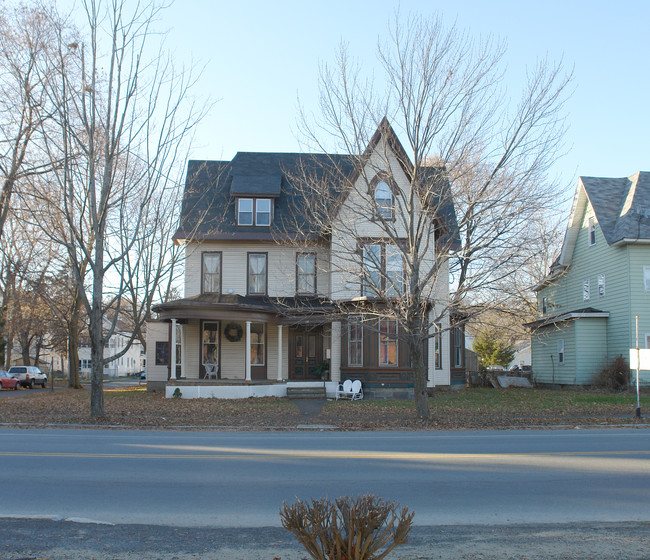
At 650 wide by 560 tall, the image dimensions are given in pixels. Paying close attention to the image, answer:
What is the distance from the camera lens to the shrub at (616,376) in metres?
28.5

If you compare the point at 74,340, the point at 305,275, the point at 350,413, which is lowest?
the point at 350,413

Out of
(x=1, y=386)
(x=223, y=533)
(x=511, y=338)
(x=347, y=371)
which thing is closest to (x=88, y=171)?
(x=347, y=371)

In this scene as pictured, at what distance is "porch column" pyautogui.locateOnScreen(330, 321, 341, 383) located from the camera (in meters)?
27.4

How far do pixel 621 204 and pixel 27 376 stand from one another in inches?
1571

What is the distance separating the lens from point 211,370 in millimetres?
28422

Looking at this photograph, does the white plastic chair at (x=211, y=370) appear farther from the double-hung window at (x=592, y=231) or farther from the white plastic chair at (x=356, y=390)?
the double-hung window at (x=592, y=231)

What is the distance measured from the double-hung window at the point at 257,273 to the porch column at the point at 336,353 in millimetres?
3898

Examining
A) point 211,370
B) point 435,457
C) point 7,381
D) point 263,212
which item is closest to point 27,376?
point 7,381

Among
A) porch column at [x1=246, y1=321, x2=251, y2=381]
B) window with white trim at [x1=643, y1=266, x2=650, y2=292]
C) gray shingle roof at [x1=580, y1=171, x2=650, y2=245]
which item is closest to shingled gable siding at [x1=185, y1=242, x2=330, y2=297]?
porch column at [x1=246, y1=321, x2=251, y2=381]

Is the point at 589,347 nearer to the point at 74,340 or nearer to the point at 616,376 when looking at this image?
the point at 616,376

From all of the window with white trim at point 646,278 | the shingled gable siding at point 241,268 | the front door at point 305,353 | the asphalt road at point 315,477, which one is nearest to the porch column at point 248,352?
the shingled gable siding at point 241,268

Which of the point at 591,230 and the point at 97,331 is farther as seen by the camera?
the point at 591,230

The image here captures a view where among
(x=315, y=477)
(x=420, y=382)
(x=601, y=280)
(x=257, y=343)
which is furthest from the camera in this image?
(x=601, y=280)

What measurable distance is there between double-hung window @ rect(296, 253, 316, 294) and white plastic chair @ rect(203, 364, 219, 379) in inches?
195
